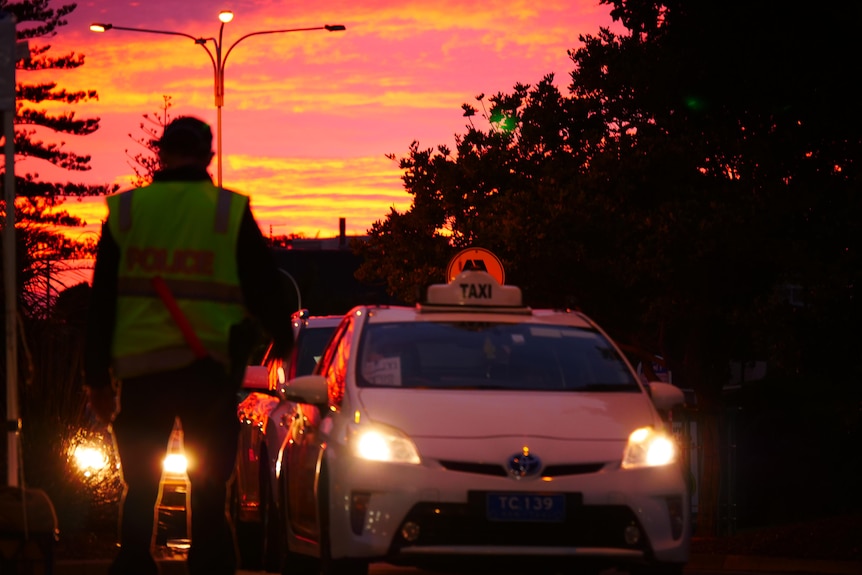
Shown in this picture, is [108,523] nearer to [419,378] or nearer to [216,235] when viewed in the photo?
[419,378]

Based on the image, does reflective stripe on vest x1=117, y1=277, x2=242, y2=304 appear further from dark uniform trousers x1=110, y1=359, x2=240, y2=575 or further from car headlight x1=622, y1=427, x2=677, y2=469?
car headlight x1=622, y1=427, x2=677, y2=469

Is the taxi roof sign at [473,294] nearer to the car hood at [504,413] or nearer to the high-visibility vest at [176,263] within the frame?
the car hood at [504,413]

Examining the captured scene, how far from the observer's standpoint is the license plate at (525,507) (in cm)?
832

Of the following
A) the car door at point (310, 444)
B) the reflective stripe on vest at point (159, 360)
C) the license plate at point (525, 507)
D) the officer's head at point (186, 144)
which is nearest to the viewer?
the reflective stripe on vest at point (159, 360)

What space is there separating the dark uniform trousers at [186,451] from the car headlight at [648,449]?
2.69 metres

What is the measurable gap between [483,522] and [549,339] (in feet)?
5.36

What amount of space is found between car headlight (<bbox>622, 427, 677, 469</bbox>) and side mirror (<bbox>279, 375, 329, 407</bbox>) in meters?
1.62

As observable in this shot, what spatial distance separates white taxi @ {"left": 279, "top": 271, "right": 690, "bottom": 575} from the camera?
8.33 m

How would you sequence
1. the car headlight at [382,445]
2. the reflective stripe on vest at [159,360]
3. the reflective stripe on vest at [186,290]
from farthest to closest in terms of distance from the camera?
1. the car headlight at [382,445]
2. the reflective stripe on vest at [186,290]
3. the reflective stripe on vest at [159,360]

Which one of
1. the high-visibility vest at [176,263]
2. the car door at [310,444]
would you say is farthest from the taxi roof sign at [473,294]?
the high-visibility vest at [176,263]

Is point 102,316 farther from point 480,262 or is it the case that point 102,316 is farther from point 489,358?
point 480,262

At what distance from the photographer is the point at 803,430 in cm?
2577

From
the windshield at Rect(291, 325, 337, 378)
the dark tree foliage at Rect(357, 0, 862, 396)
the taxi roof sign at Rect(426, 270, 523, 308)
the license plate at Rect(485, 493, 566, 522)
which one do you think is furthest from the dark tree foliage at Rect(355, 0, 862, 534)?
the license plate at Rect(485, 493, 566, 522)

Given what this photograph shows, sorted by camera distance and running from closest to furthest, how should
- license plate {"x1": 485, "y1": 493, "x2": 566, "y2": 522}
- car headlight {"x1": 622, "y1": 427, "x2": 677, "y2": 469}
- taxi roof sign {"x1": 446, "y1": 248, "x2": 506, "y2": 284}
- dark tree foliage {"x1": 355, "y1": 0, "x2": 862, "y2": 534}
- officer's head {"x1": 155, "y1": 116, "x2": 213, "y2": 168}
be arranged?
officer's head {"x1": 155, "y1": 116, "x2": 213, "y2": 168}
license plate {"x1": 485, "y1": 493, "x2": 566, "y2": 522}
car headlight {"x1": 622, "y1": 427, "x2": 677, "y2": 469}
dark tree foliage {"x1": 355, "y1": 0, "x2": 862, "y2": 534}
taxi roof sign {"x1": 446, "y1": 248, "x2": 506, "y2": 284}
